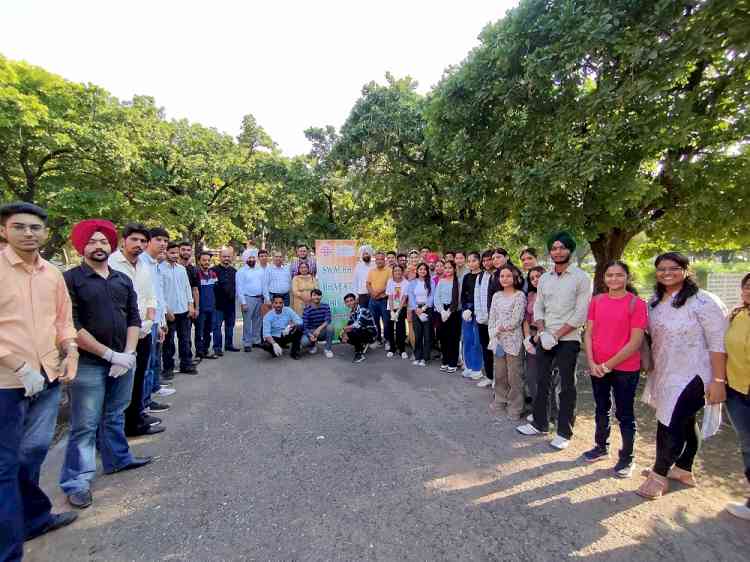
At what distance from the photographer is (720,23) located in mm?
4000

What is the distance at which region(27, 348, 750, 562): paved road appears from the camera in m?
2.27

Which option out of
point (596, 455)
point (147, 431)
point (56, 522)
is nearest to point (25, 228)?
point (56, 522)

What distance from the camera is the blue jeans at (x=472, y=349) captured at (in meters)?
5.72

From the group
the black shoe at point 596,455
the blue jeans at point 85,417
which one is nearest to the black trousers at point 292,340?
the blue jeans at point 85,417

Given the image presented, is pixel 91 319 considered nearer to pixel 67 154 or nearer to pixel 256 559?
pixel 256 559

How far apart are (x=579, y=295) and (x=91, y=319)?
4.26 metres

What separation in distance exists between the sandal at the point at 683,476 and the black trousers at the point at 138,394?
16.3 feet

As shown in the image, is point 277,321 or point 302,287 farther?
point 302,287

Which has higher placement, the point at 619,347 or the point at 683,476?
the point at 619,347

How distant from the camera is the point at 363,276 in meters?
7.82

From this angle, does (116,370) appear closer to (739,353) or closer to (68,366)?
(68,366)

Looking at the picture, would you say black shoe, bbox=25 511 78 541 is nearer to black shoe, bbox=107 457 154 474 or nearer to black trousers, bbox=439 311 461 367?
black shoe, bbox=107 457 154 474

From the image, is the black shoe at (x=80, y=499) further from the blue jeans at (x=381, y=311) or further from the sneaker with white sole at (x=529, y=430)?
the blue jeans at (x=381, y=311)

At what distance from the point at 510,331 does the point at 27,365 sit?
4164 mm
